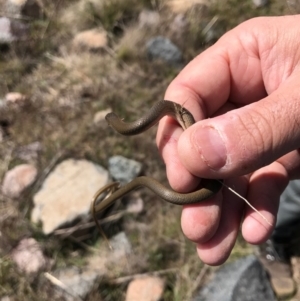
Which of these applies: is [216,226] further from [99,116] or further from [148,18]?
[148,18]

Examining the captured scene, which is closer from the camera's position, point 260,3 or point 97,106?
point 97,106

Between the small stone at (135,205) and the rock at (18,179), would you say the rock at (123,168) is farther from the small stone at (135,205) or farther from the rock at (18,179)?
the rock at (18,179)

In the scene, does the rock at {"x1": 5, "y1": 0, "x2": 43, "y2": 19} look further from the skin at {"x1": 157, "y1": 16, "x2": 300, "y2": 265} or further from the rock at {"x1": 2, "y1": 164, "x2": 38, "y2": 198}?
the skin at {"x1": 157, "y1": 16, "x2": 300, "y2": 265}

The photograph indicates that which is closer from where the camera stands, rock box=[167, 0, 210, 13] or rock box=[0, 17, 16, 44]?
rock box=[0, 17, 16, 44]

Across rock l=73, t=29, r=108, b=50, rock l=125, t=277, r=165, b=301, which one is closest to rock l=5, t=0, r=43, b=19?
rock l=73, t=29, r=108, b=50

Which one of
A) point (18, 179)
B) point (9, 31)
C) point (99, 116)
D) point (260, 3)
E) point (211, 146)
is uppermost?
point (211, 146)

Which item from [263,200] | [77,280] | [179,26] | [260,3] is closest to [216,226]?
[263,200]
